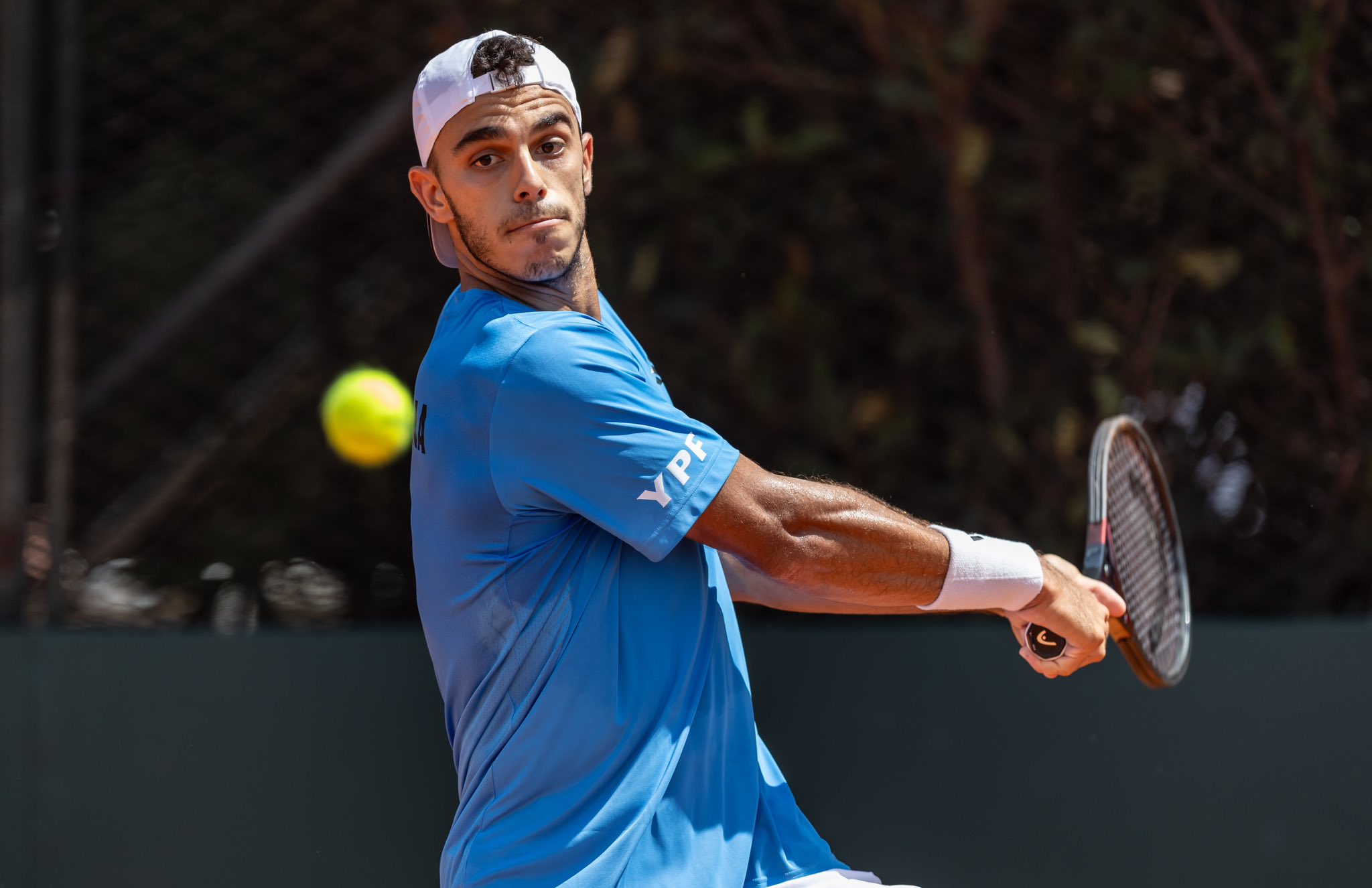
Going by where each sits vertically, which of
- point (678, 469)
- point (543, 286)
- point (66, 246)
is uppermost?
point (66, 246)

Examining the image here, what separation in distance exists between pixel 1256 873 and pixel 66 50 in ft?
12.0

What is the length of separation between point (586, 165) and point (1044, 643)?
0.93 meters

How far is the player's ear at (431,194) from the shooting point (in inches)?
75.9

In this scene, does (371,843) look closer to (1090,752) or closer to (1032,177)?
(1090,752)

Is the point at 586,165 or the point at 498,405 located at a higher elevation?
the point at 586,165

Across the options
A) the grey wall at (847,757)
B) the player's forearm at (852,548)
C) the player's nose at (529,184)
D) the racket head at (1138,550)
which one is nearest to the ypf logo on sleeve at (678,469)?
the player's forearm at (852,548)

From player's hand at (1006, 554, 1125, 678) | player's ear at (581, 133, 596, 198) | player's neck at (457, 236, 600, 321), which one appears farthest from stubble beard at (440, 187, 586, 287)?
player's hand at (1006, 554, 1125, 678)

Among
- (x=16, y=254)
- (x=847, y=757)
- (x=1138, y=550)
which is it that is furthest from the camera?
(x=16, y=254)

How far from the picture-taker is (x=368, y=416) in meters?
3.73

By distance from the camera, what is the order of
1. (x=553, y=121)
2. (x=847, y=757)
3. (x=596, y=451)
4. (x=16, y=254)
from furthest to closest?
(x=16, y=254) → (x=847, y=757) → (x=553, y=121) → (x=596, y=451)

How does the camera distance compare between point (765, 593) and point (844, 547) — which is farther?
point (765, 593)

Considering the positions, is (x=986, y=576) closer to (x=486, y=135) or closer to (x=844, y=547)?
(x=844, y=547)

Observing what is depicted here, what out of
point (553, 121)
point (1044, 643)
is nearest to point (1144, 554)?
point (1044, 643)

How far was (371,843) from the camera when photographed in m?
3.48
